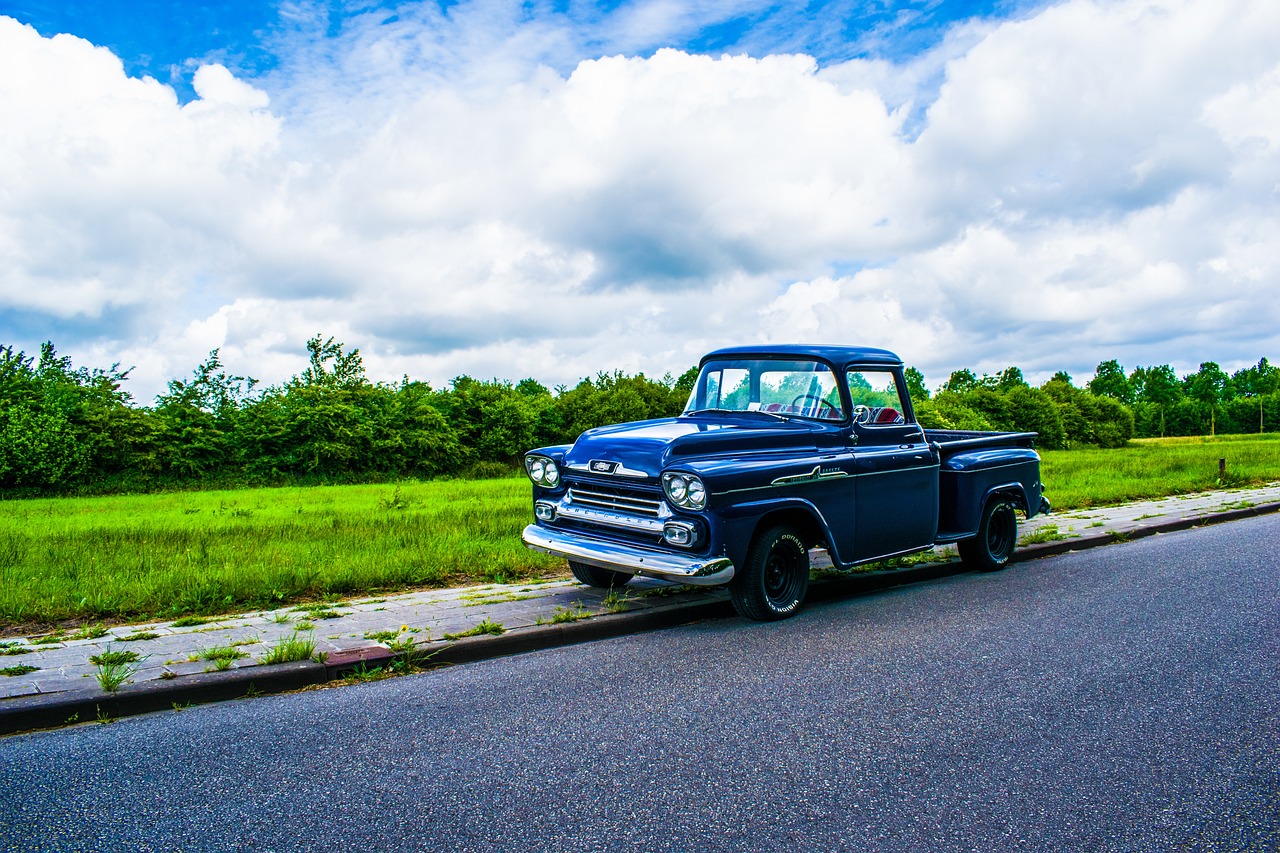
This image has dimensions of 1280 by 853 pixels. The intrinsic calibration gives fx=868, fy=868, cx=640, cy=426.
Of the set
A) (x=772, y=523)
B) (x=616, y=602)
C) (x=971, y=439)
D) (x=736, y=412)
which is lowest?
(x=616, y=602)

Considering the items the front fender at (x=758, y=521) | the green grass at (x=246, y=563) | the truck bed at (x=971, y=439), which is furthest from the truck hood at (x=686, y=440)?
the green grass at (x=246, y=563)

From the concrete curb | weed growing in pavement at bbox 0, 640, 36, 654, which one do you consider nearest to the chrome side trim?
the concrete curb

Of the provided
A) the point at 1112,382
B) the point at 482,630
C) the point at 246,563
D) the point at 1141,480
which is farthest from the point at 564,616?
the point at 1112,382

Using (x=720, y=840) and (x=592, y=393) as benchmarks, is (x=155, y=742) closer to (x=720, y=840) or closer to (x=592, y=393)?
(x=720, y=840)

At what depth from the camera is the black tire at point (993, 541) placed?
8570 mm

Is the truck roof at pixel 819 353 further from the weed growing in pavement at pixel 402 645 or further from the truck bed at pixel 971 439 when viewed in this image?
the weed growing in pavement at pixel 402 645

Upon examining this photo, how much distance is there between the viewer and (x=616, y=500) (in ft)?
20.7

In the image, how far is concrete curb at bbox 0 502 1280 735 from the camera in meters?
4.33

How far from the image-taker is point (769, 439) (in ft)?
21.4

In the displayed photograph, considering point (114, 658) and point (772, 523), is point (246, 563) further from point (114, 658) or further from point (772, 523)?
point (772, 523)

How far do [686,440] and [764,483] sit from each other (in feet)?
2.02

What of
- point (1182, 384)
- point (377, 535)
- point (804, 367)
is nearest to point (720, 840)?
point (804, 367)

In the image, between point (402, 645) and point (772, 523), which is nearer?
point (402, 645)

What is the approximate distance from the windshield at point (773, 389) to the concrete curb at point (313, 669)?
1619mm
